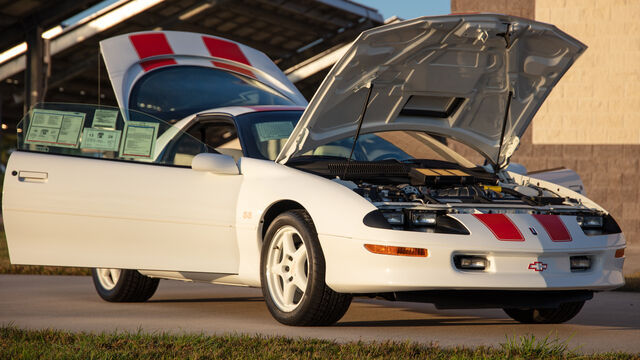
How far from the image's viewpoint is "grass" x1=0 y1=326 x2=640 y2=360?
4.55 metres

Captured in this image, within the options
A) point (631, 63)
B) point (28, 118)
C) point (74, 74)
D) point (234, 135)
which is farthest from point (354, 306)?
point (74, 74)

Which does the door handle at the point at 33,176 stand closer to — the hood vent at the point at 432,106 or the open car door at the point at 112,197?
the open car door at the point at 112,197

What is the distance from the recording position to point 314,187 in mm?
5801

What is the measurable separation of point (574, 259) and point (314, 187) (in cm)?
161

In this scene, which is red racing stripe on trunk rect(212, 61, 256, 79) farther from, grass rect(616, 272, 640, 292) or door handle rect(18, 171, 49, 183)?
grass rect(616, 272, 640, 292)

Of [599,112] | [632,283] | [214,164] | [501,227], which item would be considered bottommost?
[632,283]

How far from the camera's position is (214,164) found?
6254 millimetres

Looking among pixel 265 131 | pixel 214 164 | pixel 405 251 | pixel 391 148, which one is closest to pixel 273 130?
pixel 265 131

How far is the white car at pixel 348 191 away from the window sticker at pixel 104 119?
0.02m

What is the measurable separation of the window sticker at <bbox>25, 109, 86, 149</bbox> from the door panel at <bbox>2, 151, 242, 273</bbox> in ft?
0.43

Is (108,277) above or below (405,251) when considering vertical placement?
below

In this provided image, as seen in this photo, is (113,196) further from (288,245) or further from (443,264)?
(443,264)

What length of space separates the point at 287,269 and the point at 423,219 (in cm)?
99

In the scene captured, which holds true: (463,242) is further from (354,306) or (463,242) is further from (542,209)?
(354,306)
